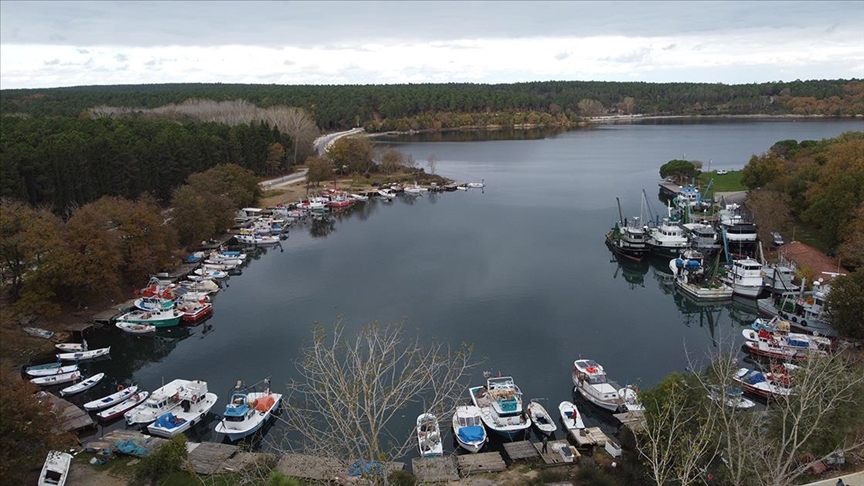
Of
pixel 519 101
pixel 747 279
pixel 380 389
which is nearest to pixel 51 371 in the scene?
pixel 380 389

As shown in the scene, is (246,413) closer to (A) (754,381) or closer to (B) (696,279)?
(A) (754,381)

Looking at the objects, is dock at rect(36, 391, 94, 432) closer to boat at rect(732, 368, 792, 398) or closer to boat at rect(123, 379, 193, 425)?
boat at rect(123, 379, 193, 425)

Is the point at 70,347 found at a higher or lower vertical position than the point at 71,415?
lower

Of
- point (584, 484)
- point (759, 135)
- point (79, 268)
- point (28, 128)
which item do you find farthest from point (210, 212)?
point (759, 135)

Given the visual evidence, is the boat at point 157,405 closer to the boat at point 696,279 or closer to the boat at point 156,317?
the boat at point 156,317

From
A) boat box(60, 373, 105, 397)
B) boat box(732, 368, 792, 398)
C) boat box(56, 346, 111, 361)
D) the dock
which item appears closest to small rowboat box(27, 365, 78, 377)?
boat box(60, 373, 105, 397)
